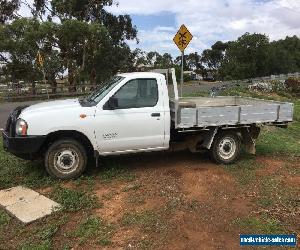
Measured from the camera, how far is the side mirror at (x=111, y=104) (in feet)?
26.9

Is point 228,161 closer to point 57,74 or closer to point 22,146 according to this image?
point 22,146

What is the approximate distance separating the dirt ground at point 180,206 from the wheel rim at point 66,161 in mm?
295

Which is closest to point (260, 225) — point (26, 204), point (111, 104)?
point (111, 104)

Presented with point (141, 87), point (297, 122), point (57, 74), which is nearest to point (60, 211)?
point (141, 87)

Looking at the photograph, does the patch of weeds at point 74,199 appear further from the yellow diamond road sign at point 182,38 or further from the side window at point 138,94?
the yellow diamond road sign at point 182,38

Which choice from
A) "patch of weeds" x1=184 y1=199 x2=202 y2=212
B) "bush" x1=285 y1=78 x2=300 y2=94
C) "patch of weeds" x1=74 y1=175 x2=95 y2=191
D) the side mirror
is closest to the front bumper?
"patch of weeds" x1=74 y1=175 x2=95 y2=191

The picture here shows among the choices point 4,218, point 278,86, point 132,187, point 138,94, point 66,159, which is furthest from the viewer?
point 278,86

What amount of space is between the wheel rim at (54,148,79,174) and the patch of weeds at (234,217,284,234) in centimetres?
327

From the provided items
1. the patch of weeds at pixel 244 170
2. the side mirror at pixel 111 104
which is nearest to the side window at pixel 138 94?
the side mirror at pixel 111 104

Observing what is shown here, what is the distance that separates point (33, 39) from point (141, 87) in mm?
25083

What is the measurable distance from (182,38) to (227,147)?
6210 millimetres

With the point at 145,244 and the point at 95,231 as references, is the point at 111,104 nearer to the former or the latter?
the point at 95,231

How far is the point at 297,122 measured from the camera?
842 inches

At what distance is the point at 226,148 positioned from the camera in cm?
945
